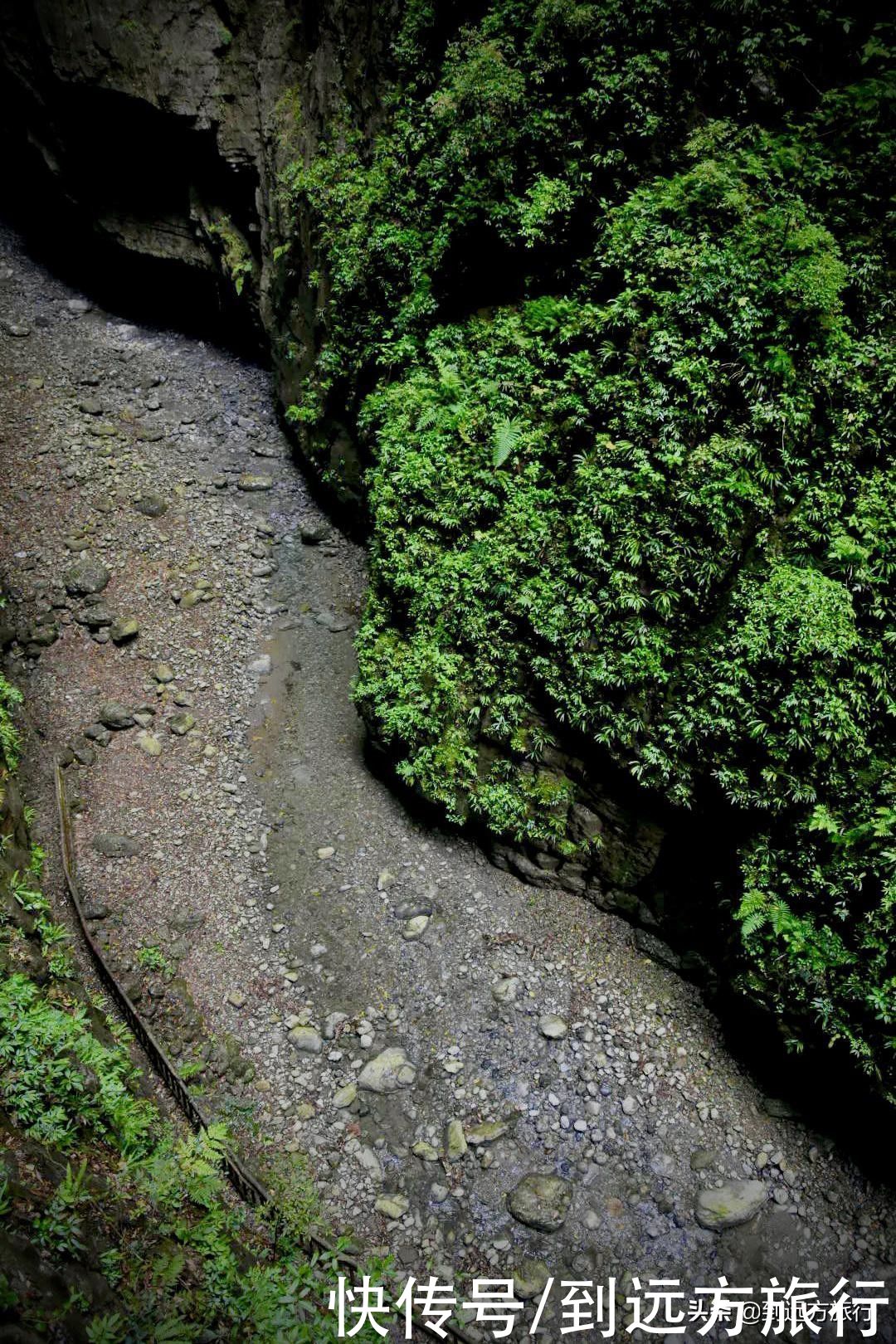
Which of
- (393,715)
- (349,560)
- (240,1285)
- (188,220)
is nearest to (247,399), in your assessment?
(188,220)

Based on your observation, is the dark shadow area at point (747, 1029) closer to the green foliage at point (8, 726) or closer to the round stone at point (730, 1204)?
the round stone at point (730, 1204)

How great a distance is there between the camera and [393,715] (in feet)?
28.7

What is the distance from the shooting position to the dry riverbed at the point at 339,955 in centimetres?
650

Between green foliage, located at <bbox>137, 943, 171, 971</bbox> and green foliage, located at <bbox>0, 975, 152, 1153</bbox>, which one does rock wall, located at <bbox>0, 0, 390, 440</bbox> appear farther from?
green foliage, located at <bbox>0, 975, 152, 1153</bbox>

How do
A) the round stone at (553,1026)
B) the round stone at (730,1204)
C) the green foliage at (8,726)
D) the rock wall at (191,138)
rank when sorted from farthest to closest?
the rock wall at (191,138)
the green foliage at (8,726)
the round stone at (553,1026)
the round stone at (730,1204)

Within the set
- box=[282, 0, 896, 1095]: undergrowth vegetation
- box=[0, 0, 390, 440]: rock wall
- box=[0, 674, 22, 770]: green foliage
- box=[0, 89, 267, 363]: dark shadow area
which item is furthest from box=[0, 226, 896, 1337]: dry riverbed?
box=[0, 89, 267, 363]: dark shadow area

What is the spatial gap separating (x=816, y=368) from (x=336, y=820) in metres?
7.51

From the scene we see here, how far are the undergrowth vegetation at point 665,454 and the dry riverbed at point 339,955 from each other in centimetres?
135

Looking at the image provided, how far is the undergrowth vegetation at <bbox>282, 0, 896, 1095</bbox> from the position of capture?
6207 millimetres

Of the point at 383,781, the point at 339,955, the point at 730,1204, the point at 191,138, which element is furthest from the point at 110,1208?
the point at 191,138

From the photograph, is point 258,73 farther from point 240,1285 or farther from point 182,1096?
point 240,1285

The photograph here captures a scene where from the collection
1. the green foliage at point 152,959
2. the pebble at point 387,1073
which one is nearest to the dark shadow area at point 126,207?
the green foliage at point 152,959

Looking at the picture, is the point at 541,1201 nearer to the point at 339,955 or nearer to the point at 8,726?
the point at 339,955

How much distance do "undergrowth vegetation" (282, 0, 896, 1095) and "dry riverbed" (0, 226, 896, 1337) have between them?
1.35 metres
